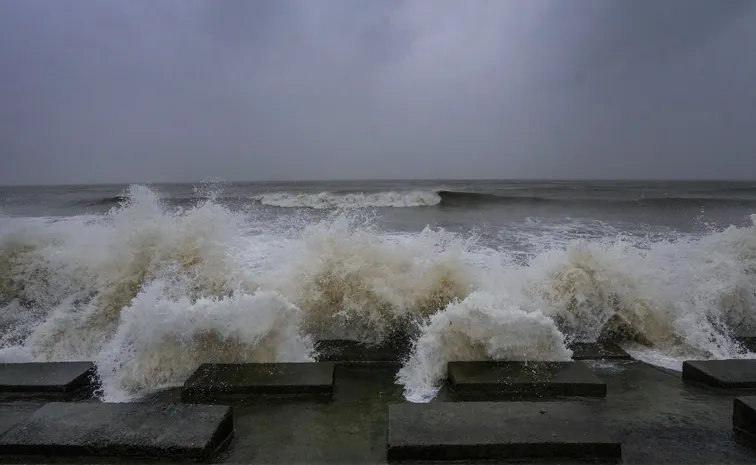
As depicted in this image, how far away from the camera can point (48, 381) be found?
2900 mm

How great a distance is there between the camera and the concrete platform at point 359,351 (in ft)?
11.5

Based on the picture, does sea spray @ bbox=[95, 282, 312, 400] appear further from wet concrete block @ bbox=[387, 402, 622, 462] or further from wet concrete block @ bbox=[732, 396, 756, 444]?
wet concrete block @ bbox=[732, 396, 756, 444]

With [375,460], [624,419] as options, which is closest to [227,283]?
[375,460]

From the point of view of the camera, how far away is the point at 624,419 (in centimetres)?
250

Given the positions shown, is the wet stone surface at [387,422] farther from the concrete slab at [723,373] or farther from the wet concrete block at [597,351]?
the wet concrete block at [597,351]

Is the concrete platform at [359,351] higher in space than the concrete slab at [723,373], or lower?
lower

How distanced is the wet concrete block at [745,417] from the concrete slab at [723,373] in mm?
577

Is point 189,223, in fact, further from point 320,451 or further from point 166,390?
point 320,451

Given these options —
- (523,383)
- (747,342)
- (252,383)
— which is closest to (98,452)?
(252,383)

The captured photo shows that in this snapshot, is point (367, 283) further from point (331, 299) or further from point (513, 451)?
point (513, 451)

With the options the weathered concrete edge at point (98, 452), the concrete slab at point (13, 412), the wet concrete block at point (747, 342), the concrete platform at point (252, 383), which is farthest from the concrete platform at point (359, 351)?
the wet concrete block at point (747, 342)

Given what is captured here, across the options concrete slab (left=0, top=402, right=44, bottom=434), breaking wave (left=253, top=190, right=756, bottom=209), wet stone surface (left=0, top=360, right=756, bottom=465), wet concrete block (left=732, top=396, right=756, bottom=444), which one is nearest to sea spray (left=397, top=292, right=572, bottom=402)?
wet stone surface (left=0, top=360, right=756, bottom=465)

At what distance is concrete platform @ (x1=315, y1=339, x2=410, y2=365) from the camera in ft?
11.5

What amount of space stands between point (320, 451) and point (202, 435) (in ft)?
1.90
